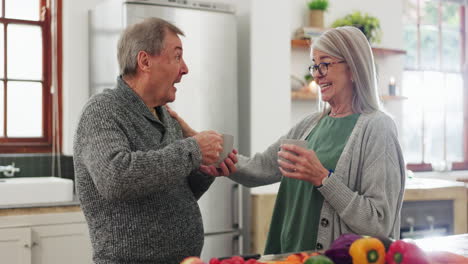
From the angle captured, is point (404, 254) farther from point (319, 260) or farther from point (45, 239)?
point (45, 239)

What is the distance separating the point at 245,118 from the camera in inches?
155

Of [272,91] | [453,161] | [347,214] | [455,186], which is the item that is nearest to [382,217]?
[347,214]

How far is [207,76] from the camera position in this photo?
3617mm

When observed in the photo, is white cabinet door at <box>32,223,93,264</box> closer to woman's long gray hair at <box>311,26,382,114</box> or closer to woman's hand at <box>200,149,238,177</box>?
woman's hand at <box>200,149,238,177</box>

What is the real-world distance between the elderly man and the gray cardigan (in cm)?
41

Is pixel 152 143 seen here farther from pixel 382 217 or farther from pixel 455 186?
pixel 455 186

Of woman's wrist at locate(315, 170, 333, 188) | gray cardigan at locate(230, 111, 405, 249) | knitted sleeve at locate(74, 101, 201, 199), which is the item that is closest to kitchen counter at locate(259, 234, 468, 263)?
gray cardigan at locate(230, 111, 405, 249)

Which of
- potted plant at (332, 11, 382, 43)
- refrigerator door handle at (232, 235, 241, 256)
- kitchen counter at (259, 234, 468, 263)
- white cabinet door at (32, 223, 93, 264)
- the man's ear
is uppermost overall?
potted plant at (332, 11, 382, 43)

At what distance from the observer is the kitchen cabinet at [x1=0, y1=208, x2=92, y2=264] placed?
305cm

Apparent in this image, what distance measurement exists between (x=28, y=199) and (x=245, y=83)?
5.06 feet

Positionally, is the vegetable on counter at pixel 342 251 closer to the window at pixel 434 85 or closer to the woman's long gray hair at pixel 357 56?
the woman's long gray hair at pixel 357 56

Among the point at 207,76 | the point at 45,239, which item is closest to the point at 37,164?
the point at 45,239

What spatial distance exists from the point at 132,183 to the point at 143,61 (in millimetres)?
430

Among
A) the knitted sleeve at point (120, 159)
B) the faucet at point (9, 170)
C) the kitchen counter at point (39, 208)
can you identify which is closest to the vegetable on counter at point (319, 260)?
the knitted sleeve at point (120, 159)
